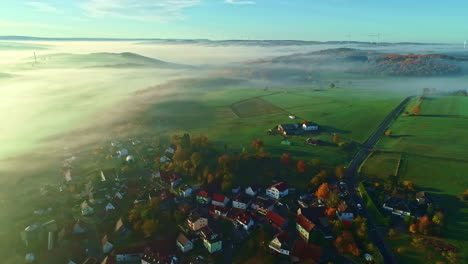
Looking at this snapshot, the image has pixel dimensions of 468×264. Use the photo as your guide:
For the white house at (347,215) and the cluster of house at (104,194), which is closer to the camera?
the white house at (347,215)

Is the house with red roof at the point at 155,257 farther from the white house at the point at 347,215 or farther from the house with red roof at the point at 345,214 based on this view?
the white house at the point at 347,215

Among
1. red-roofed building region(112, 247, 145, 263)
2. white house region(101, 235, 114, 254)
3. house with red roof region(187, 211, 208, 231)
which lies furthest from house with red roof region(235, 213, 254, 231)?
white house region(101, 235, 114, 254)

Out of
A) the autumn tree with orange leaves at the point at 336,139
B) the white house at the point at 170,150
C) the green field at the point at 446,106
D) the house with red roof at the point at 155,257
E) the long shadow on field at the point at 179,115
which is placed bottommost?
the house with red roof at the point at 155,257

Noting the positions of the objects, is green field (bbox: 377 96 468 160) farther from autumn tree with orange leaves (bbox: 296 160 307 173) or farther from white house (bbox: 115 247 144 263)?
white house (bbox: 115 247 144 263)

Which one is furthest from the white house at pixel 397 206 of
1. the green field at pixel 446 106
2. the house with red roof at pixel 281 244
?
the green field at pixel 446 106

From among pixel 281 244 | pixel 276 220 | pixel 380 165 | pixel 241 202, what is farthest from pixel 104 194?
pixel 380 165

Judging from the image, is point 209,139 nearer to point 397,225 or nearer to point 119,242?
point 119,242

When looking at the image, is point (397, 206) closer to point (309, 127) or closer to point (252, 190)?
point (252, 190)
